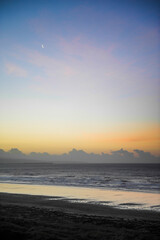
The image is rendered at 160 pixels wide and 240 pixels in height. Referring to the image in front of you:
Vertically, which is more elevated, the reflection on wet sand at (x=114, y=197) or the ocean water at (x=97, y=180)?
the reflection on wet sand at (x=114, y=197)

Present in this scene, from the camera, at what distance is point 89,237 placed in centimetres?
902

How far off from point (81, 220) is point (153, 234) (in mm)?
3921

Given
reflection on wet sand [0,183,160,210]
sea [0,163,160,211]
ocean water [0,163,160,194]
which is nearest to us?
reflection on wet sand [0,183,160,210]

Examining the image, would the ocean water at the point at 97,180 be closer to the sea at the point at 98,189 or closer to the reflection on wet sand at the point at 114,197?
the sea at the point at 98,189

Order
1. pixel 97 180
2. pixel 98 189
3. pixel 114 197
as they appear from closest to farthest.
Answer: pixel 114 197
pixel 98 189
pixel 97 180

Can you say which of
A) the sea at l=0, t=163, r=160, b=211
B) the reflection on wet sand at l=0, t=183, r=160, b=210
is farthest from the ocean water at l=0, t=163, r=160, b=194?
the reflection on wet sand at l=0, t=183, r=160, b=210

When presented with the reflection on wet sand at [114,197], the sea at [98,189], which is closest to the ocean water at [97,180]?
the sea at [98,189]

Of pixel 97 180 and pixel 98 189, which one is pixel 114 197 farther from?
pixel 97 180

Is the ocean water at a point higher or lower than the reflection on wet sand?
lower

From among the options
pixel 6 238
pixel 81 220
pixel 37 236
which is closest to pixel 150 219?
pixel 81 220

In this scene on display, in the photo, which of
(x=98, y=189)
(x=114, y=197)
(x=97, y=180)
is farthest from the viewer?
(x=97, y=180)

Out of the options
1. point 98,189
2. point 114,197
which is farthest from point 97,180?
point 114,197

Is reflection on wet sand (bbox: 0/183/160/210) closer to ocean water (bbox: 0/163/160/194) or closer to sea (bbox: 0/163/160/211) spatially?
sea (bbox: 0/163/160/211)

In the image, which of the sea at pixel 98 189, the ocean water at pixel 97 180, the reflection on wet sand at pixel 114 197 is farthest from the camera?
the ocean water at pixel 97 180
